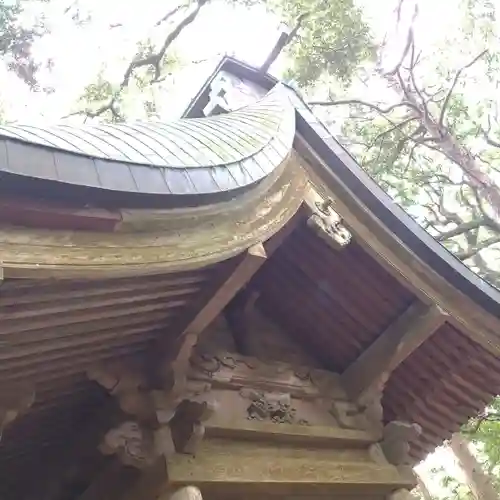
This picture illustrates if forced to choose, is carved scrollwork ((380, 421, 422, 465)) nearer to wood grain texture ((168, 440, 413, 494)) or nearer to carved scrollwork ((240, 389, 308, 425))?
wood grain texture ((168, 440, 413, 494))

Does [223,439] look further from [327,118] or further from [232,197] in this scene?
[327,118]

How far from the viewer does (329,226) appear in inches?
148

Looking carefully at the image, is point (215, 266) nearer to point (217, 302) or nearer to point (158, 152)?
point (217, 302)

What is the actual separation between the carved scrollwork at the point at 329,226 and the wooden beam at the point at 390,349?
710mm

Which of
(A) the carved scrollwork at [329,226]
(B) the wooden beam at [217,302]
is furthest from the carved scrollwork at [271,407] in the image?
(A) the carved scrollwork at [329,226]

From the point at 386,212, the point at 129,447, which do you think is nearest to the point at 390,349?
the point at 386,212

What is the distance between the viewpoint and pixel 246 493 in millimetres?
3350

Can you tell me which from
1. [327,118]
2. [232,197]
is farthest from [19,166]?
[327,118]

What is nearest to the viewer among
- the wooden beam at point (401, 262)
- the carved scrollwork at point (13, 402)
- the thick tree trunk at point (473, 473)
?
the carved scrollwork at point (13, 402)

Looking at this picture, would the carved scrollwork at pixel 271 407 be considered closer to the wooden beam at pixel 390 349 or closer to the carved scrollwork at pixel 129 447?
the wooden beam at pixel 390 349

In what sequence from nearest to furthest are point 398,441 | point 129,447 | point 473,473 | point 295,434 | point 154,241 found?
point 154,241 < point 129,447 < point 295,434 < point 398,441 < point 473,473

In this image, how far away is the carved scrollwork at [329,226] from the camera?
3711 mm

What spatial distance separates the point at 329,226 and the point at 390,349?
0.95 m

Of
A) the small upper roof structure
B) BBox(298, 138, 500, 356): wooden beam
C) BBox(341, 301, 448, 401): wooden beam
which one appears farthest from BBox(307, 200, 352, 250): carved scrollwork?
BBox(341, 301, 448, 401): wooden beam
